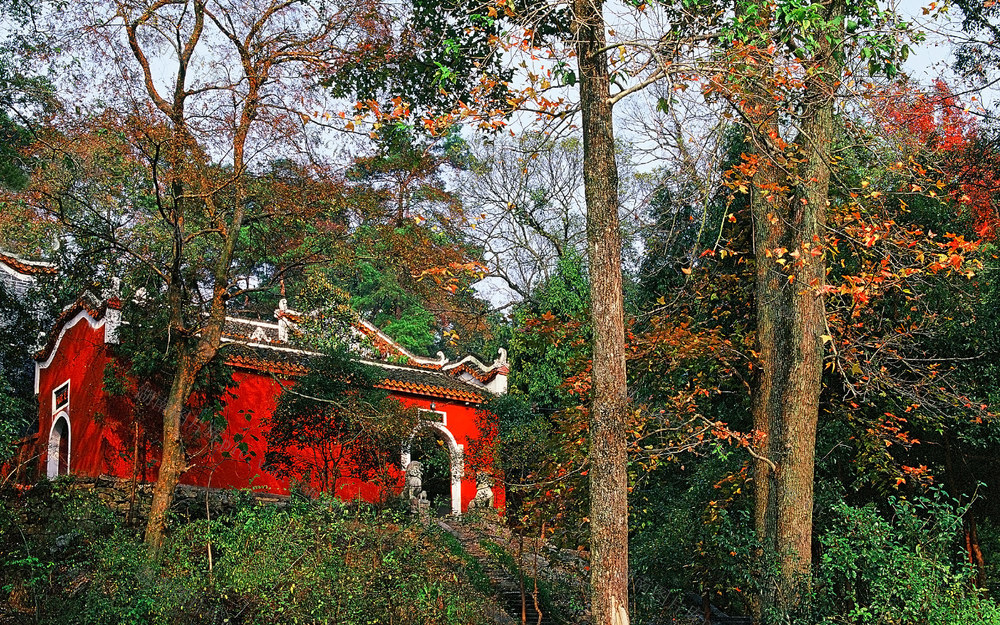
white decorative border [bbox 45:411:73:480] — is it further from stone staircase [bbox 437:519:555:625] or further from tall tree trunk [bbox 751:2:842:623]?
tall tree trunk [bbox 751:2:842:623]

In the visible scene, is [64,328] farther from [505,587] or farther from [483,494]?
[505,587]


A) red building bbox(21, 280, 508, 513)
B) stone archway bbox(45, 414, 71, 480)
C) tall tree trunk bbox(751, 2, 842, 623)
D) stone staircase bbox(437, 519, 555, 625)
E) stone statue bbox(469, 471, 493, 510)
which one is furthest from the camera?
stone statue bbox(469, 471, 493, 510)

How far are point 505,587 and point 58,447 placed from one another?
7.44 meters

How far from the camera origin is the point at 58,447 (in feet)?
41.1

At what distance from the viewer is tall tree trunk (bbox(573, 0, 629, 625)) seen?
537 cm

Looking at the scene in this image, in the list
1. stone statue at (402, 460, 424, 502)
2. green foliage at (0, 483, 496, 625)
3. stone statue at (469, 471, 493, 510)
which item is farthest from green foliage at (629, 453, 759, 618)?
stone statue at (402, 460, 424, 502)

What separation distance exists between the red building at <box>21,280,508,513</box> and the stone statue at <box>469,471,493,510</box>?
246 millimetres

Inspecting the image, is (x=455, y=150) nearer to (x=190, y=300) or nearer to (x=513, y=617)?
(x=190, y=300)

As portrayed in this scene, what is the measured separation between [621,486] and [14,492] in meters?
6.18

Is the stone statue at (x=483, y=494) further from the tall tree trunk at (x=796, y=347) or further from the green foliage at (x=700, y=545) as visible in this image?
the tall tree trunk at (x=796, y=347)

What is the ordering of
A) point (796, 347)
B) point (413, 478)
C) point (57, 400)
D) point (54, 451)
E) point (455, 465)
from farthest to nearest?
1. point (455, 465)
2. point (413, 478)
3. point (57, 400)
4. point (54, 451)
5. point (796, 347)

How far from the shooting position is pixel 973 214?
10.5 meters

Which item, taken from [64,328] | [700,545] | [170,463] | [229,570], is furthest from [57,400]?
[700,545]

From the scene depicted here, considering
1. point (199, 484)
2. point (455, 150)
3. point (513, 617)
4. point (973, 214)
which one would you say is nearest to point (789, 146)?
point (455, 150)
